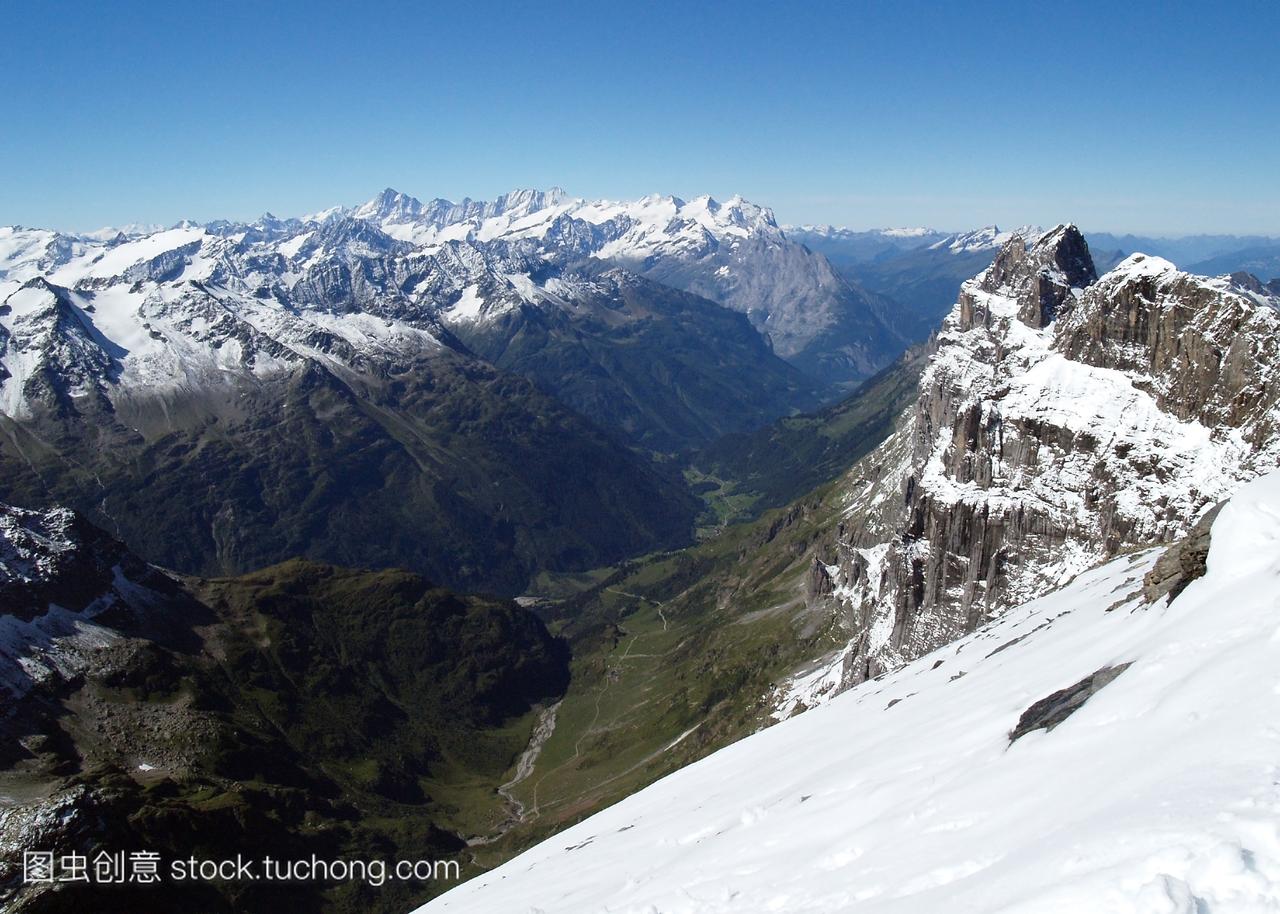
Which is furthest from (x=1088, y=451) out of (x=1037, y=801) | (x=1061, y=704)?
(x=1037, y=801)

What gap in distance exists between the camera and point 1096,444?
111375mm

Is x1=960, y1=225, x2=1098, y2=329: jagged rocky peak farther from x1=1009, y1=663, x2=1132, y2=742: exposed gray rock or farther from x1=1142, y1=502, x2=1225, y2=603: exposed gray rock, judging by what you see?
x1=1009, y1=663, x2=1132, y2=742: exposed gray rock

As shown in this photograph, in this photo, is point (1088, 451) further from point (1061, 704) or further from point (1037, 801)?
point (1037, 801)

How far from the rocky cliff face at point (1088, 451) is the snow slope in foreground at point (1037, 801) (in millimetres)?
61037

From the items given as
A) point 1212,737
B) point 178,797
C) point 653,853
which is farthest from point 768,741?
point 178,797

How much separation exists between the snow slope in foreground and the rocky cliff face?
61037 mm

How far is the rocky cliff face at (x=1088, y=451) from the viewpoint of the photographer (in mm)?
96812

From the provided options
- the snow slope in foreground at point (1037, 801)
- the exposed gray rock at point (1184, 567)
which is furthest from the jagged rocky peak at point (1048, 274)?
the exposed gray rock at point (1184, 567)

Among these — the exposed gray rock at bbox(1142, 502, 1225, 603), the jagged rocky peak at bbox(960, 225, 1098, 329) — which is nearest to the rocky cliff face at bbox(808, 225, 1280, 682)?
the jagged rocky peak at bbox(960, 225, 1098, 329)

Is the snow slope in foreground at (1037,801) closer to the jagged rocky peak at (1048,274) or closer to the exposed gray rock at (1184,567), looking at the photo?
the exposed gray rock at (1184,567)

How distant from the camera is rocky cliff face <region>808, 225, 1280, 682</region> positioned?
96812mm

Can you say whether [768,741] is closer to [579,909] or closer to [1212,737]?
[579,909]

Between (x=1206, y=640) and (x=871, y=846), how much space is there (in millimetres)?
14581

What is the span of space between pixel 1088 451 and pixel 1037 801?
339ft
